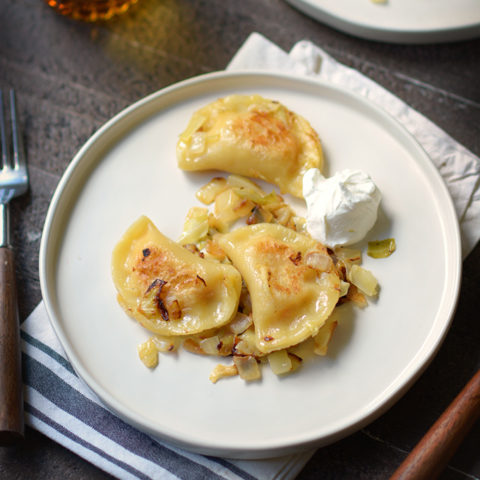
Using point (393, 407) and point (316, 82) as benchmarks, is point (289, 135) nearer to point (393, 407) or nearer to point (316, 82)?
point (316, 82)

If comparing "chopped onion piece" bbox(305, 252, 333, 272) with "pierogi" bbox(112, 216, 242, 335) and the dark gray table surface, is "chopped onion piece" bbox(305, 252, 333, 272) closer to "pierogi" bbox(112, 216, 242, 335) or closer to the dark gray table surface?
"pierogi" bbox(112, 216, 242, 335)

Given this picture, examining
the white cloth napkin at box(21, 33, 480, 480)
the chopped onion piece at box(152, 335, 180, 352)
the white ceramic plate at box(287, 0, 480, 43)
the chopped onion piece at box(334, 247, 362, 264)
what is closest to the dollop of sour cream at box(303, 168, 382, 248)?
the chopped onion piece at box(334, 247, 362, 264)

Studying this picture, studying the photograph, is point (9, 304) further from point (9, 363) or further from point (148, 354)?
point (148, 354)

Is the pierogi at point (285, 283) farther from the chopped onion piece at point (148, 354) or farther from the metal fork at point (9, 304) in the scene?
the metal fork at point (9, 304)

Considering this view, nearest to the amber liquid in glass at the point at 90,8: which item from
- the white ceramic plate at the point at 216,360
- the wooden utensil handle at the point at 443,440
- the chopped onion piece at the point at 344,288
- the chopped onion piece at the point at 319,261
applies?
the white ceramic plate at the point at 216,360

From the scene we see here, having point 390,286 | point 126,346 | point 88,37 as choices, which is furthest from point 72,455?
point 88,37

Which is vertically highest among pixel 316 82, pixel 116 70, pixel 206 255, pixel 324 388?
pixel 316 82

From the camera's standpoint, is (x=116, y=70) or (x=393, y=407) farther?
(x=116, y=70)
